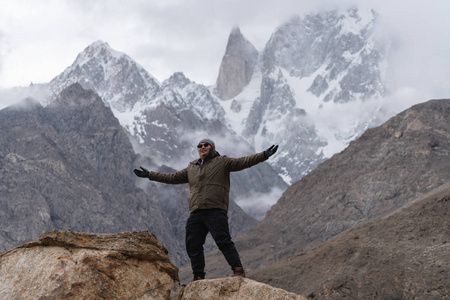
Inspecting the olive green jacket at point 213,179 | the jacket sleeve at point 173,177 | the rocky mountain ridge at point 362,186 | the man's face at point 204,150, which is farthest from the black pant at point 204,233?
the rocky mountain ridge at point 362,186

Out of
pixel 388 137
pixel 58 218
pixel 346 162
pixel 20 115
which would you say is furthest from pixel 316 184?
pixel 20 115

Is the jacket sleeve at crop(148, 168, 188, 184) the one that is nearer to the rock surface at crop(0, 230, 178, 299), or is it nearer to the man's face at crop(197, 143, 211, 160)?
the man's face at crop(197, 143, 211, 160)

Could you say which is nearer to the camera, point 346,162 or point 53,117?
point 346,162

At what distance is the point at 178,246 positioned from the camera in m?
148

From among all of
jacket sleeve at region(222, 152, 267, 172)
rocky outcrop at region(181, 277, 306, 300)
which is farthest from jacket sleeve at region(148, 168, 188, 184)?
rocky outcrop at region(181, 277, 306, 300)

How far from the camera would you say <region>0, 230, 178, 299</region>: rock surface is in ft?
30.2

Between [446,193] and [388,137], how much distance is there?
46.9m

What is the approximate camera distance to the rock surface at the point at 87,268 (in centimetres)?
921

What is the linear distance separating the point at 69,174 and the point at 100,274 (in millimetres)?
131276

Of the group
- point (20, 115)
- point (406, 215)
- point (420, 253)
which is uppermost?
point (20, 115)

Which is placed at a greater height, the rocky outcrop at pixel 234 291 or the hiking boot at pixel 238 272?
the hiking boot at pixel 238 272

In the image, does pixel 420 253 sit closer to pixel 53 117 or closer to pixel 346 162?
pixel 346 162

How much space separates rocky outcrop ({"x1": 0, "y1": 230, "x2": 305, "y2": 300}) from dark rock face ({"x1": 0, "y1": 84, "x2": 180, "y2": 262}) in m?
108

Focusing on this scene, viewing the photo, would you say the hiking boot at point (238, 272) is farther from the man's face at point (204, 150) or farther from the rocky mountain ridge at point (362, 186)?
the rocky mountain ridge at point (362, 186)
